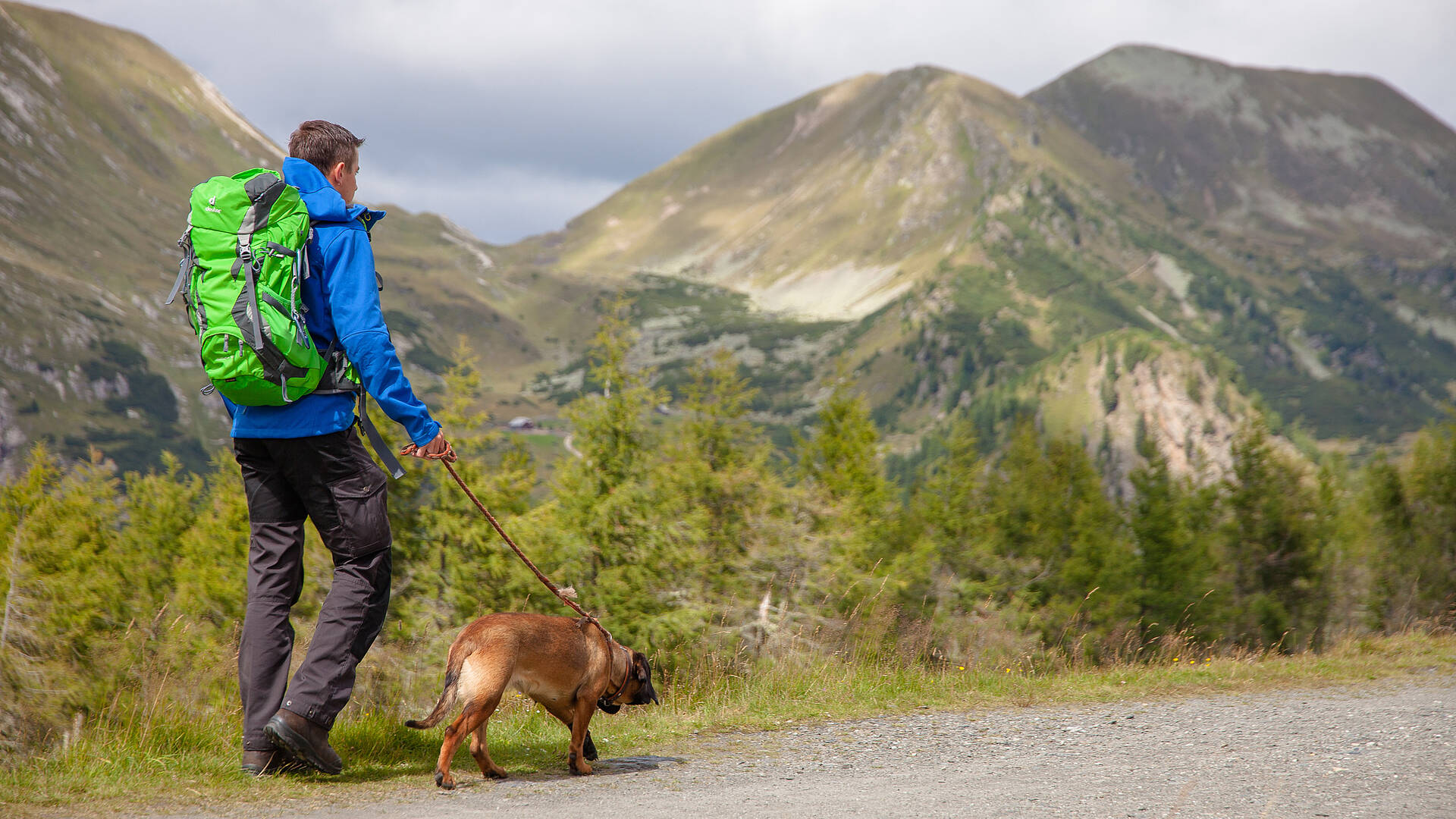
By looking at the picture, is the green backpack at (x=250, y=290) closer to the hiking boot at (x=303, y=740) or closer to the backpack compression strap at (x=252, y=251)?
the backpack compression strap at (x=252, y=251)

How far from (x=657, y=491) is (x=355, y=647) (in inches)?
594

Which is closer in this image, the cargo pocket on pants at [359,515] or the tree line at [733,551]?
the cargo pocket on pants at [359,515]

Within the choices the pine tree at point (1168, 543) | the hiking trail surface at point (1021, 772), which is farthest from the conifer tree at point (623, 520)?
the pine tree at point (1168, 543)

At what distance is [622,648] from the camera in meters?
5.66

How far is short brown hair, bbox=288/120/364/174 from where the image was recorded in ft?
16.3

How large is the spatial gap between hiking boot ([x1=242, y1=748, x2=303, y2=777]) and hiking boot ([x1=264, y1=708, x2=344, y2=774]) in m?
0.05

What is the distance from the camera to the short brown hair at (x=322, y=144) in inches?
195

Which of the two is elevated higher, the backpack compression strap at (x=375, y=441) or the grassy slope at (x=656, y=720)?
the backpack compression strap at (x=375, y=441)

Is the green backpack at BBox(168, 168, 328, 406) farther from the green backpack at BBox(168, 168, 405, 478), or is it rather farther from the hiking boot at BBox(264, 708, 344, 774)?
the hiking boot at BBox(264, 708, 344, 774)

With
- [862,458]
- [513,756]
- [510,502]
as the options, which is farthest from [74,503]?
[513,756]

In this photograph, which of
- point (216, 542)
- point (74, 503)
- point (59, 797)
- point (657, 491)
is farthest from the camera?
point (74, 503)

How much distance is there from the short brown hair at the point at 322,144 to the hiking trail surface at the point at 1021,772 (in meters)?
3.12

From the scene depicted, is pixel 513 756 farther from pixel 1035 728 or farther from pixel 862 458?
pixel 862 458

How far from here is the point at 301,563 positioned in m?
4.91
